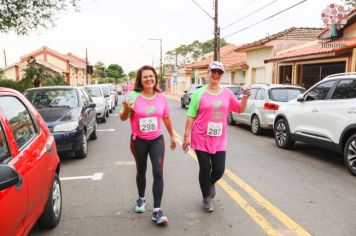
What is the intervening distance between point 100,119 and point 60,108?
23.1 feet

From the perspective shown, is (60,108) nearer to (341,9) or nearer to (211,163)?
(211,163)

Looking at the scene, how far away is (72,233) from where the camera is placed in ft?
13.1

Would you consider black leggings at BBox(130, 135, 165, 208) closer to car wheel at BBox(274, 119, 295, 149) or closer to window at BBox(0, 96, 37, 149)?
window at BBox(0, 96, 37, 149)

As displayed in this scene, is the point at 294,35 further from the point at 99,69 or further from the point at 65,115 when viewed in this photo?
the point at 99,69

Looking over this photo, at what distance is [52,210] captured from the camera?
159 inches

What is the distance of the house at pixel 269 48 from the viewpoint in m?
22.8

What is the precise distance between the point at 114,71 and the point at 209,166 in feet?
412

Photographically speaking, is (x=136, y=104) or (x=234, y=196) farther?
(x=234, y=196)

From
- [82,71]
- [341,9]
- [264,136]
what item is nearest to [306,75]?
[341,9]

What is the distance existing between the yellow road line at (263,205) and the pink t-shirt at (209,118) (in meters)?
0.88

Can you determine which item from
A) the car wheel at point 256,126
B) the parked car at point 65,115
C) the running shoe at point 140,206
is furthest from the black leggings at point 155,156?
the car wheel at point 256,126

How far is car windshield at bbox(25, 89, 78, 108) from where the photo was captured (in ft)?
28.5

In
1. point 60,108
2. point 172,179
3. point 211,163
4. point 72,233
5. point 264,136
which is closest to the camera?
point 72,233

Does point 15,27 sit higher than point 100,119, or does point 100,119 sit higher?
point 15,27
